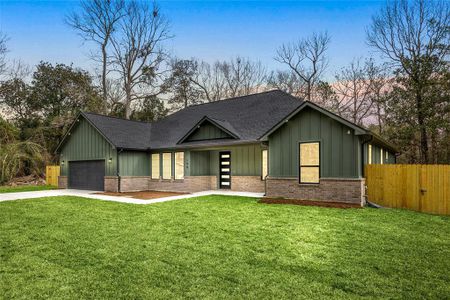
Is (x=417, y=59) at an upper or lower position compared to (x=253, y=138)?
upper

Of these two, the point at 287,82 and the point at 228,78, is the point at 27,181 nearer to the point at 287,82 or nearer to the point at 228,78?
the point at 228,78

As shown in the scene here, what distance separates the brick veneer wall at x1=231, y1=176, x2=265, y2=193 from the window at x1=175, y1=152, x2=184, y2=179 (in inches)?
120

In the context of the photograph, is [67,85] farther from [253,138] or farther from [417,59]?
[417,59]

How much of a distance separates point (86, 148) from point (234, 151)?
32.4 ft

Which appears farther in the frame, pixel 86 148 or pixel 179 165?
pixel 86 148

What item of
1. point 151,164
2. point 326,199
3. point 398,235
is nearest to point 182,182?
point 151,164

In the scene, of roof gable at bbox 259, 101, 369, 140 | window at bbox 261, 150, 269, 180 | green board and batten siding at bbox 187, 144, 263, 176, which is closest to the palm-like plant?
green board and batten siding at bbox 187, 144, 263, 176

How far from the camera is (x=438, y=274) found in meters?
4.07

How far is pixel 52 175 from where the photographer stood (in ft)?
72.1

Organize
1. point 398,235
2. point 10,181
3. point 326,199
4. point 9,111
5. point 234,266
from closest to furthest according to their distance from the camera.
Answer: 1. point 234,266
2. point 398,235
3. point 326,199
4. point 10,181
5. point 9,111

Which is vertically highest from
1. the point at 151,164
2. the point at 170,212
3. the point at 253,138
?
the point at 253,138

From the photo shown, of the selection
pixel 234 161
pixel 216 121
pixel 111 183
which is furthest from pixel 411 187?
pixel 111 183

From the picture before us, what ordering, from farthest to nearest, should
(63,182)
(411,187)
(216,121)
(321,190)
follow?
(63,182) → (216,121) → (321,190) → (411,187)

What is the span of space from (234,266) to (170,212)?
5272 millimetres
